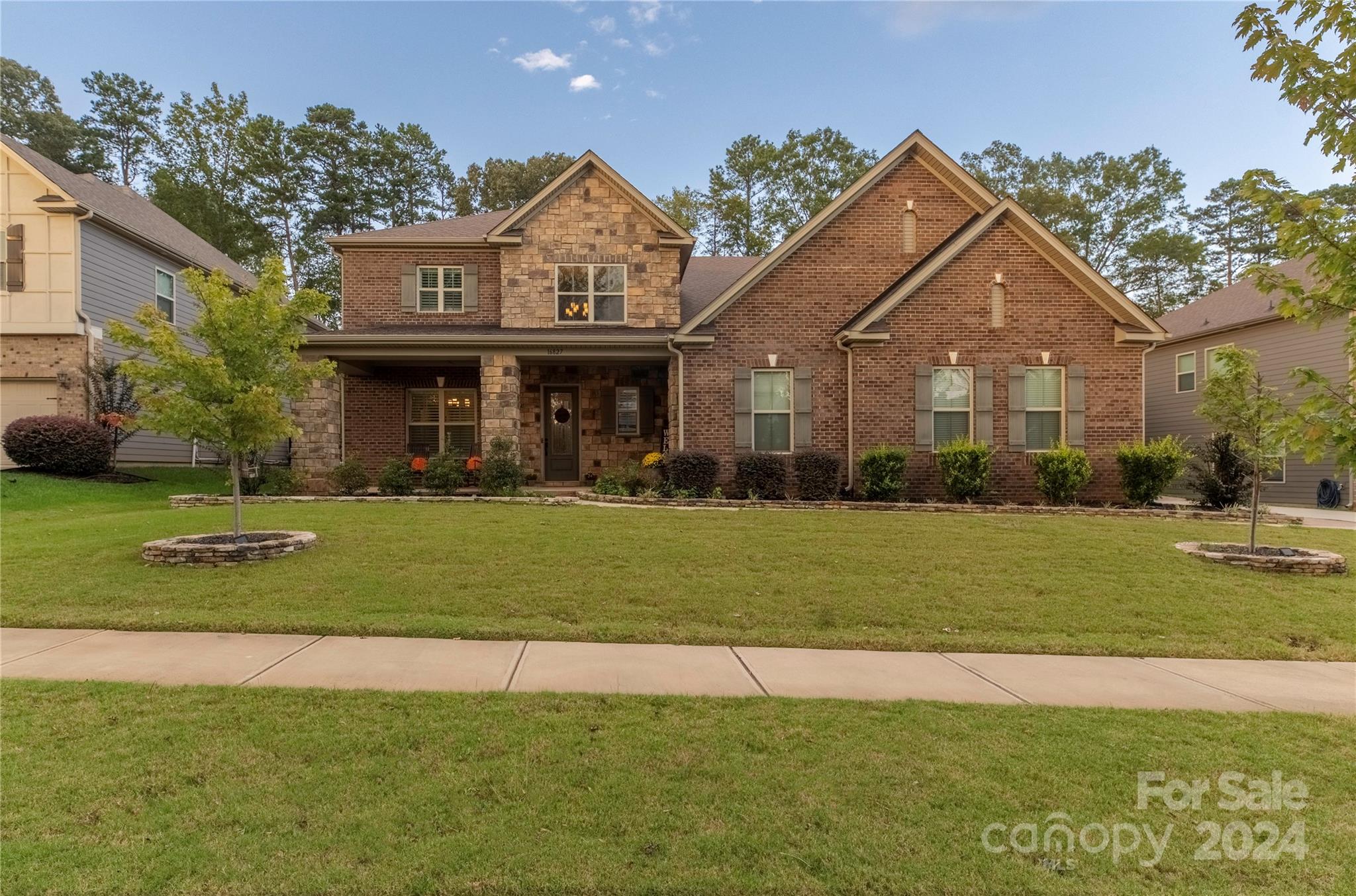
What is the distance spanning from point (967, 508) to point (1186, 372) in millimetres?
12753

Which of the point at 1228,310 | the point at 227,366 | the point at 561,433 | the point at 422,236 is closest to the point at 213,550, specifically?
the point at 227,366

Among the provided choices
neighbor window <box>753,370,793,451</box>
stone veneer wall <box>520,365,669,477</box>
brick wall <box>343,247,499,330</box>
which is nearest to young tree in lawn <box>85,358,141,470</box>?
brick wall <box>343,247,499,330</box>

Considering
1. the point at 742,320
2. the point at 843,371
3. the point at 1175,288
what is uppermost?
the point at 1175,288

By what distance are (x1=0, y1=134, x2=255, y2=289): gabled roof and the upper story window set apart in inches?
263

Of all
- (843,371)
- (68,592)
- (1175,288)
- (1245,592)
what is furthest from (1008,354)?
(1175,288)

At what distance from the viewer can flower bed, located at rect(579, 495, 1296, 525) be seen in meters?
11.9

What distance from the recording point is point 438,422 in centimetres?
1655

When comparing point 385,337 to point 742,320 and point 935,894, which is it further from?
point 935,894

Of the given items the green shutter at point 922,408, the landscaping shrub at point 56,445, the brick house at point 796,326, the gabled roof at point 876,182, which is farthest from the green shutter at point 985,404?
the landscaping shrub at point 56,445

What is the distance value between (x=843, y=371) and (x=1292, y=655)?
364 inches

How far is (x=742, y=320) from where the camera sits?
14031mm

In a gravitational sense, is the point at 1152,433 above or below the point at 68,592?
above

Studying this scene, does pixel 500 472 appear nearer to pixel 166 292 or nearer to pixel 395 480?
pixel 395 480

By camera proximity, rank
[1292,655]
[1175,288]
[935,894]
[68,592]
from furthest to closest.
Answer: [1175,288] < [68,592] < [1292,655] < [935,894]
